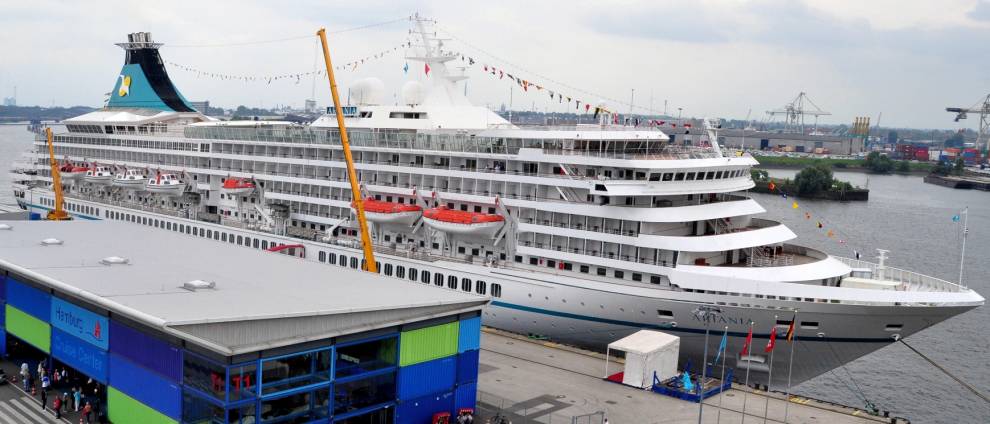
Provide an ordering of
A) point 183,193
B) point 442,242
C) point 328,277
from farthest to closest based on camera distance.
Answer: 1. point 183,193
2. point 442,242
3. point 328,277

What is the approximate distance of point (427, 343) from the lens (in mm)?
21609

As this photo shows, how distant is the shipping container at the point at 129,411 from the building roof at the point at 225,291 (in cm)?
209

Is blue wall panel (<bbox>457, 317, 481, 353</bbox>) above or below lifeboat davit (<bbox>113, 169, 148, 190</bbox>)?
below

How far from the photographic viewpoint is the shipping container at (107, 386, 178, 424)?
1978 centimetres

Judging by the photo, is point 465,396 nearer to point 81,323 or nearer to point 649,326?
point 649,326

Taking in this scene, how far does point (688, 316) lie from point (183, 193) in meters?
28.6

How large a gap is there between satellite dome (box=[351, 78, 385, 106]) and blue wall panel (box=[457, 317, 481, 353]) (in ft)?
61.4

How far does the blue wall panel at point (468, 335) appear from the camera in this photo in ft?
73.5

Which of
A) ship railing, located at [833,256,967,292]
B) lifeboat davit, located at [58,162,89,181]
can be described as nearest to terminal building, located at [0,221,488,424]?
ship railing, located at [833,256,967,292]

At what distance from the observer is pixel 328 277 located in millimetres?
24688

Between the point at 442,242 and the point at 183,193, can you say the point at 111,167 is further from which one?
the point at 442,242

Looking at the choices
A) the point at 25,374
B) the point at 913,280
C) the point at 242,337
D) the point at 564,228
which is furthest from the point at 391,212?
the point at 913,280

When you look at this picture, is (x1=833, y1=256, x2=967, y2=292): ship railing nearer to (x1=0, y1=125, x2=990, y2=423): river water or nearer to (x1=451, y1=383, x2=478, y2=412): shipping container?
(x1=0, y1=125, x2=990, y2=423): river water

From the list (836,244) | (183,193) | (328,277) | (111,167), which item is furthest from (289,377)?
(836,244)
